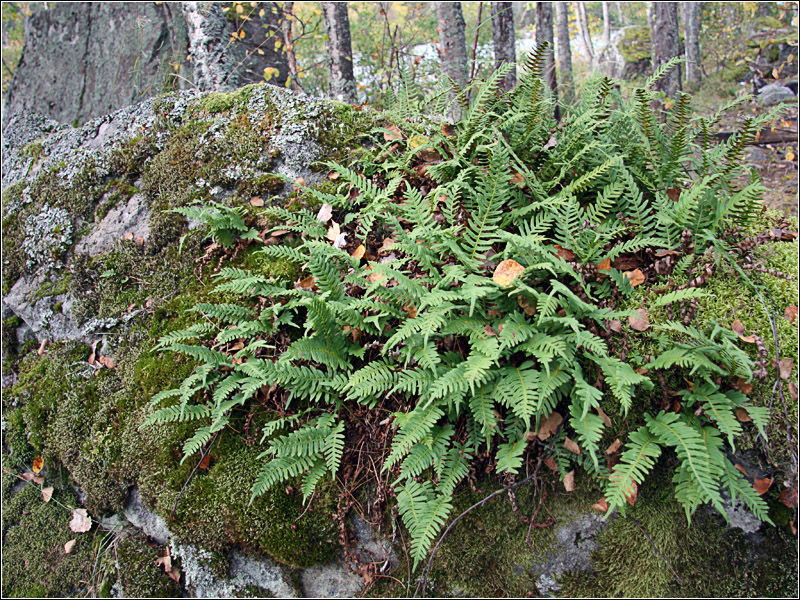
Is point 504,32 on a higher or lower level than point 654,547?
higher

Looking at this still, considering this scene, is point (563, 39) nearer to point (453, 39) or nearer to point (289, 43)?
point (453, 39)

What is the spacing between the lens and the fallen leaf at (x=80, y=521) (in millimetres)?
3694

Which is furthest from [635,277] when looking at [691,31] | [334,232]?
[691,31]

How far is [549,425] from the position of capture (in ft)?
8.66

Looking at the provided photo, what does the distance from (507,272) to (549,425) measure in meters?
0.88

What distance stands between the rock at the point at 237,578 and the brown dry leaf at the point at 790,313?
3.30 meters

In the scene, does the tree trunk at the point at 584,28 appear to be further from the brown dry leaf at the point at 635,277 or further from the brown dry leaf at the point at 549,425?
the brown dry leaf at the point at 549,425

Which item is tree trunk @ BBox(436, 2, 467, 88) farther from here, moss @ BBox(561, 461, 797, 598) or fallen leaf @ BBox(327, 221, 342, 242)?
moss @ BBox(561, 461, 797, 598)

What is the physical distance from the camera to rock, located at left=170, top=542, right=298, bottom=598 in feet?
9.84

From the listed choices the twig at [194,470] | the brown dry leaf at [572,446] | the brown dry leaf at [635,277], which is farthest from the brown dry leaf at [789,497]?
the twig at [194,470]

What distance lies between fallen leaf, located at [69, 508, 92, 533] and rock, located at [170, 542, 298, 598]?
1183 millimetres

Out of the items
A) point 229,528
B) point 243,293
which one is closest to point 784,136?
point 243,293

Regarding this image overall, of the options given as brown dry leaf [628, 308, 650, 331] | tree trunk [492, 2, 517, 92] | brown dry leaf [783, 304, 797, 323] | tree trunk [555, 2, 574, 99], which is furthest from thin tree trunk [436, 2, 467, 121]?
tree trunk [555, 2, 574, 99]

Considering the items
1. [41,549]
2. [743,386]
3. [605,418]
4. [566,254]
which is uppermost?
[566,254]
